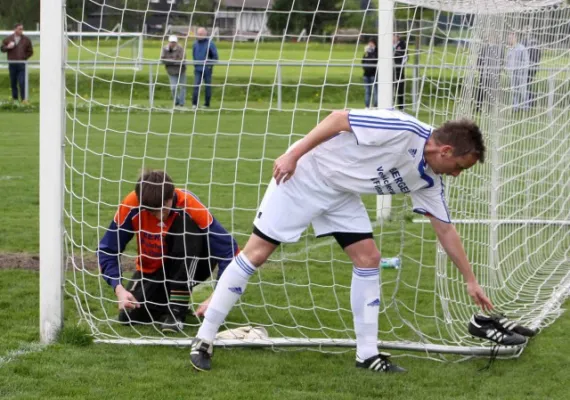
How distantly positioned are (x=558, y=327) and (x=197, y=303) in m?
2.31

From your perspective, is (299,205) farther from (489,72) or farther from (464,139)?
(489,72)

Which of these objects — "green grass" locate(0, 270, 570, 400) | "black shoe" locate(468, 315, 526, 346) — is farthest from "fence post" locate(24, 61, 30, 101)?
"black shoe" locate(468, 315, 526, 346)

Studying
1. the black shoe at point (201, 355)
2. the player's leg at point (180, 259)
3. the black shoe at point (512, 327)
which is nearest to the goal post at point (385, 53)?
the player's leg at point (180, 259)

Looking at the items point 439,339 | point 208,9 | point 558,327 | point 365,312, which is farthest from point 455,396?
point 208,9

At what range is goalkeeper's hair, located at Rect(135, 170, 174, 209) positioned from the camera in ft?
18.8

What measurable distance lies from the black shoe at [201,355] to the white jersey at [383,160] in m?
1.06

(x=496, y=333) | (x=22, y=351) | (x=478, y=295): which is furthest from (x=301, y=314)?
(x=22, y=351)

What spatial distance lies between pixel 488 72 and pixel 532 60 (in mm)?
1396

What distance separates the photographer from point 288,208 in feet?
17.0

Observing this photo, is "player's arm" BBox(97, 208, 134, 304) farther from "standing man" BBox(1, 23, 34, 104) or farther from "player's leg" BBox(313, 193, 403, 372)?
"standing man" BBox(1, 23, 34, 104)

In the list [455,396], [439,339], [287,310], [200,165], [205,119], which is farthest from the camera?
[205,119]

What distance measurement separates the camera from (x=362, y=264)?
5.24 m

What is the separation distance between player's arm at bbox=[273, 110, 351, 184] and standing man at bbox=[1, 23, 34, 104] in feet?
59.6

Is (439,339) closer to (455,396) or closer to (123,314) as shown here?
(455,396)
